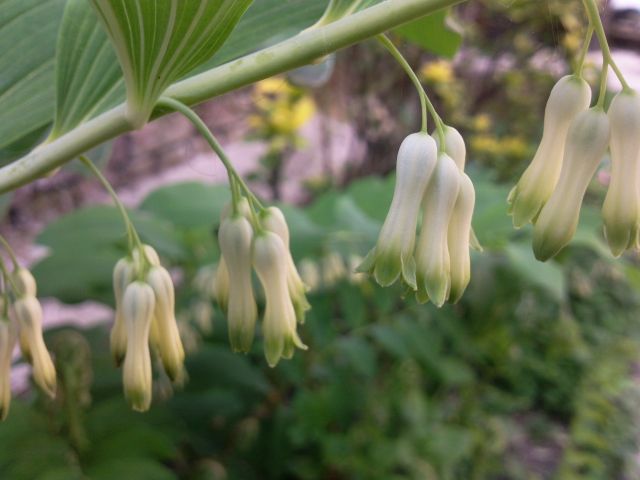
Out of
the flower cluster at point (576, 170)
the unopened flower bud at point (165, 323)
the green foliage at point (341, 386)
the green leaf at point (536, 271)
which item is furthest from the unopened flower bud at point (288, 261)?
the green leaf at point (536, 271)

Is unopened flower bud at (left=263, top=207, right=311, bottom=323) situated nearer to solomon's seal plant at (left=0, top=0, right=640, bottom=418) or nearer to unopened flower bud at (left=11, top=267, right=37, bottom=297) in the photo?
solomon's seal plant at (left=0, top=0, right=640, bottom=418)

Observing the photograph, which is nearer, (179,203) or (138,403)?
(138,403)

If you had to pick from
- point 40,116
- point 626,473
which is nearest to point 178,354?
point 40,116

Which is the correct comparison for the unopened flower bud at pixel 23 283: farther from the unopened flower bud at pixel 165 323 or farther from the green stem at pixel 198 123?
the green stem at pixel 198 123

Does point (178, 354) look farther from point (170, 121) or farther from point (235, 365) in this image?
point (170, 121)

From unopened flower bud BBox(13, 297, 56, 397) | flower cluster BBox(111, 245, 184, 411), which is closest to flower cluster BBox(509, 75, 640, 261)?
flower cluster BBox(111, 245, 184, 411)
